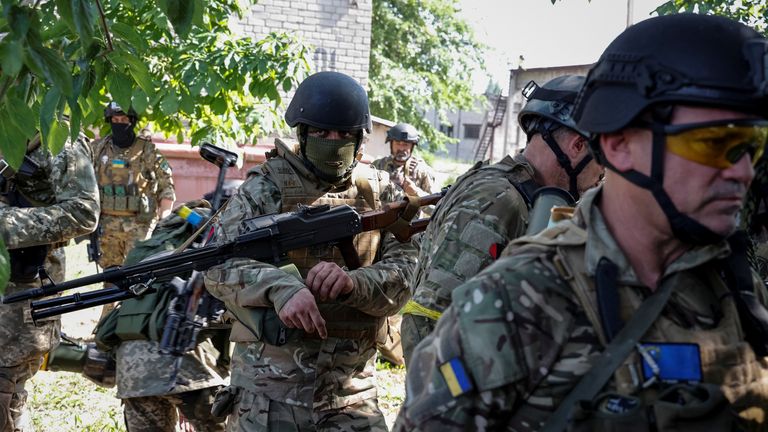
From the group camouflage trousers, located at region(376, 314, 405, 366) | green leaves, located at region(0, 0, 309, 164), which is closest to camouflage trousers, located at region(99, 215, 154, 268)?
camouflage trousers, located at region(376, 314, 405, 366)

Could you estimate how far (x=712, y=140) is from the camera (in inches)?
71.6

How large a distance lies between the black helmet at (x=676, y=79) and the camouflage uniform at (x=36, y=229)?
4.06m

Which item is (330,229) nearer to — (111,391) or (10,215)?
A: (10,215)

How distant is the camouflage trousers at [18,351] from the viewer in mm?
5324

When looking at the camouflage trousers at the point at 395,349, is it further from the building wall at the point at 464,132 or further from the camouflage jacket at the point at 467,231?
the building wall at the point at 464,132

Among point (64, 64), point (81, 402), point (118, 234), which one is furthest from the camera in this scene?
point (118, 234)

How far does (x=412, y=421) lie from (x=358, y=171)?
8.59 feet

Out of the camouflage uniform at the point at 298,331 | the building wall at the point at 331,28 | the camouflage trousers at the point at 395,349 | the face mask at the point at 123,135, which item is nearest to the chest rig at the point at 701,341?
the camouflage uniform at the point at 298,331

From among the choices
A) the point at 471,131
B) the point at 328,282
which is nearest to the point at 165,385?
the point at 328,282

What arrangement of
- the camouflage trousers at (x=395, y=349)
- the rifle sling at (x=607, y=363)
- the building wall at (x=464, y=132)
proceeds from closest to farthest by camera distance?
the rifle sling at (x=607, y=363)
the camouflage trousers at (x=395, y=349)
the building wall at (x=464, y=132)

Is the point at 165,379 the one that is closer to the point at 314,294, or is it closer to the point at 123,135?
the point at 314,294

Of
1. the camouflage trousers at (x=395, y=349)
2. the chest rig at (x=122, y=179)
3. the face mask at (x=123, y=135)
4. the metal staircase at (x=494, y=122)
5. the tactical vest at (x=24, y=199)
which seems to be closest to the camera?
the tactical vest at (x=24, y=199)

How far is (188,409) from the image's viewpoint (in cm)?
493

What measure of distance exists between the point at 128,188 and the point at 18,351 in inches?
202
